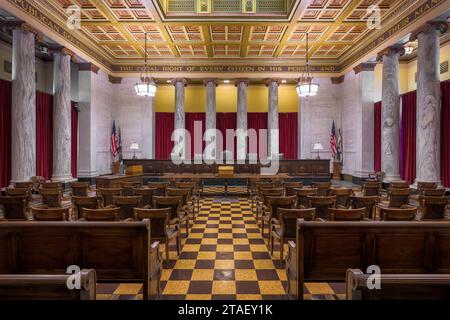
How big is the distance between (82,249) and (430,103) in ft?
30.6

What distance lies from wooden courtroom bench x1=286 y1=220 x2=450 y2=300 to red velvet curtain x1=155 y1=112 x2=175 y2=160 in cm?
1556

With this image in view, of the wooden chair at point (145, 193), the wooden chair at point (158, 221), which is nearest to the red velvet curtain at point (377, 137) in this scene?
the wooden chair at point (145, 193)

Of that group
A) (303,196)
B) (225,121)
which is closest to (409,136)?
(303,196)

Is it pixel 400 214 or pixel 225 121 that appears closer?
pixel 400 214

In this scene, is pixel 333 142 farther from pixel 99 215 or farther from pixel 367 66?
pixel 99 215

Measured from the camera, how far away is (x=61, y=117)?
36.8ft

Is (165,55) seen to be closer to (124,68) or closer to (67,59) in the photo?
(124,68)

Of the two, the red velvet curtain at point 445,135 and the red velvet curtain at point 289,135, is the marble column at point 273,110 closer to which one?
the red velvet curtain at point 289,135

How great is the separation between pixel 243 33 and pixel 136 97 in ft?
22.5

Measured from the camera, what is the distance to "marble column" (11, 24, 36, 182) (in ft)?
28.9

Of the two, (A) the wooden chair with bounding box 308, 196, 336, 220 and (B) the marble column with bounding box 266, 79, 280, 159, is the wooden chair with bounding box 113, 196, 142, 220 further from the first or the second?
(B) the marble column with bounding box 266, 79, 280, 159

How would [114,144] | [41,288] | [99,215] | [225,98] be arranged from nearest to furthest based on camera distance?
[41,288] < [99,215] < [114,144] < [225,98]

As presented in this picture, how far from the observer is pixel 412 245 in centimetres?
296
